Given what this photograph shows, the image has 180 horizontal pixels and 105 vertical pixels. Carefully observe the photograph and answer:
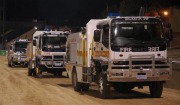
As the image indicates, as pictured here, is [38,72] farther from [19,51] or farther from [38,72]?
[19,51]

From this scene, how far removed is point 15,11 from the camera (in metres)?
151

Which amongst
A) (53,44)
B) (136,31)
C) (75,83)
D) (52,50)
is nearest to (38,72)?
(52,50)

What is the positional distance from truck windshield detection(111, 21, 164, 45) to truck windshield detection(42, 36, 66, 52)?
14.1 meters

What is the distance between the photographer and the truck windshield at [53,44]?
2896cm

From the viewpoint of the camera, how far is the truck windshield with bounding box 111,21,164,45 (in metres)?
14.8

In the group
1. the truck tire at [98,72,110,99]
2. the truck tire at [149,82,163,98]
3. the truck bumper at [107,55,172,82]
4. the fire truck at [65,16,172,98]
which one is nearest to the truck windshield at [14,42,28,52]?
the fire truck at [65,16,172,98]

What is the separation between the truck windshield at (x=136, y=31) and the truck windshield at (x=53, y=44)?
14133 millimetres

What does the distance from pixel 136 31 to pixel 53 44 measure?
14.5m

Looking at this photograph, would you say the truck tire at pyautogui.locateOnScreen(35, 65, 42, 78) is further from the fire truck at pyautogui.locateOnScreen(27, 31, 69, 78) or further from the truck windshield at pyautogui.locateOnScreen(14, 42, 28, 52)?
the truck windshield at pyautogui.locateOnScreen(14, 42, 28, 52)

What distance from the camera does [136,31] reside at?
1513 centimetres

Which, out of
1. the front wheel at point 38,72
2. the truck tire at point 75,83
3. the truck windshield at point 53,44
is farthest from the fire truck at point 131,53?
the front wheel at point 38,72

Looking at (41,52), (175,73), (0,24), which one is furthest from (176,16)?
(0,24)

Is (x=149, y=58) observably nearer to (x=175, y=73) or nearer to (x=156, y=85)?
(x=156, y=85)

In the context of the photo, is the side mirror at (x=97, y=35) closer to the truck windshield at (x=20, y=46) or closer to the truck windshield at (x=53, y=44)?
the truck windshield at (x=53, y=44)
